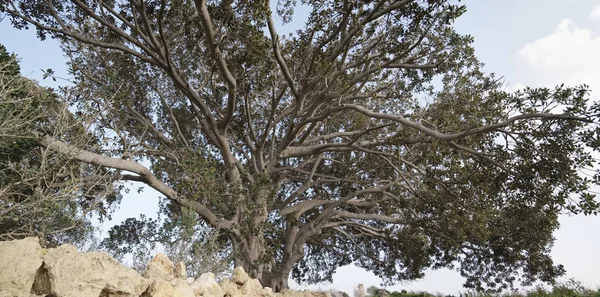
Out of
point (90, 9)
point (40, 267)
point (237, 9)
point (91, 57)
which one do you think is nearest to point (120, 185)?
point (91, 57)

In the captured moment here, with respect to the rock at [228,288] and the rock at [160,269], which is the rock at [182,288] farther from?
the rock at [228,288]

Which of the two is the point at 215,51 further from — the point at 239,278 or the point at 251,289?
the point at 251,289

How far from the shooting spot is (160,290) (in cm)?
396

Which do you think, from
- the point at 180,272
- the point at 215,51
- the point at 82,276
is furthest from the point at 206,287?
the point at 215,51

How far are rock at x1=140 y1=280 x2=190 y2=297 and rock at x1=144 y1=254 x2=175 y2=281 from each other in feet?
0.60

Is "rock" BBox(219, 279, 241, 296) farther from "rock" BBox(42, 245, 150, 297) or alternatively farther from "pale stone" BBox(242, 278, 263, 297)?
"rock" BBox(42, 245, 150, 297)

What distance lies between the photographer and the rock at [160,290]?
12.9 feet

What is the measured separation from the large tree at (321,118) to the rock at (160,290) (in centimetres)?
331

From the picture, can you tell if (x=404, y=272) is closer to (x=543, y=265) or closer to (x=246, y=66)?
(x=543, y=265)

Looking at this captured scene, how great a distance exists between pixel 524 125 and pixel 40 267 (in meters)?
7.81

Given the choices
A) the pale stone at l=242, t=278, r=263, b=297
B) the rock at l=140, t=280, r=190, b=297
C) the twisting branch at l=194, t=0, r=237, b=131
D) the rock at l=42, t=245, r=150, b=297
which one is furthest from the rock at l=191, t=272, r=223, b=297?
the twisting branch at l=194, t=0, r=237, b=131

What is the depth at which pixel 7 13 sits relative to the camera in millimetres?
8859

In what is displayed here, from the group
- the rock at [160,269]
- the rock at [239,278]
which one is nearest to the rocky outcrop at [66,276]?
the rock at [160,269]

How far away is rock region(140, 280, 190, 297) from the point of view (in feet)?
12.9
